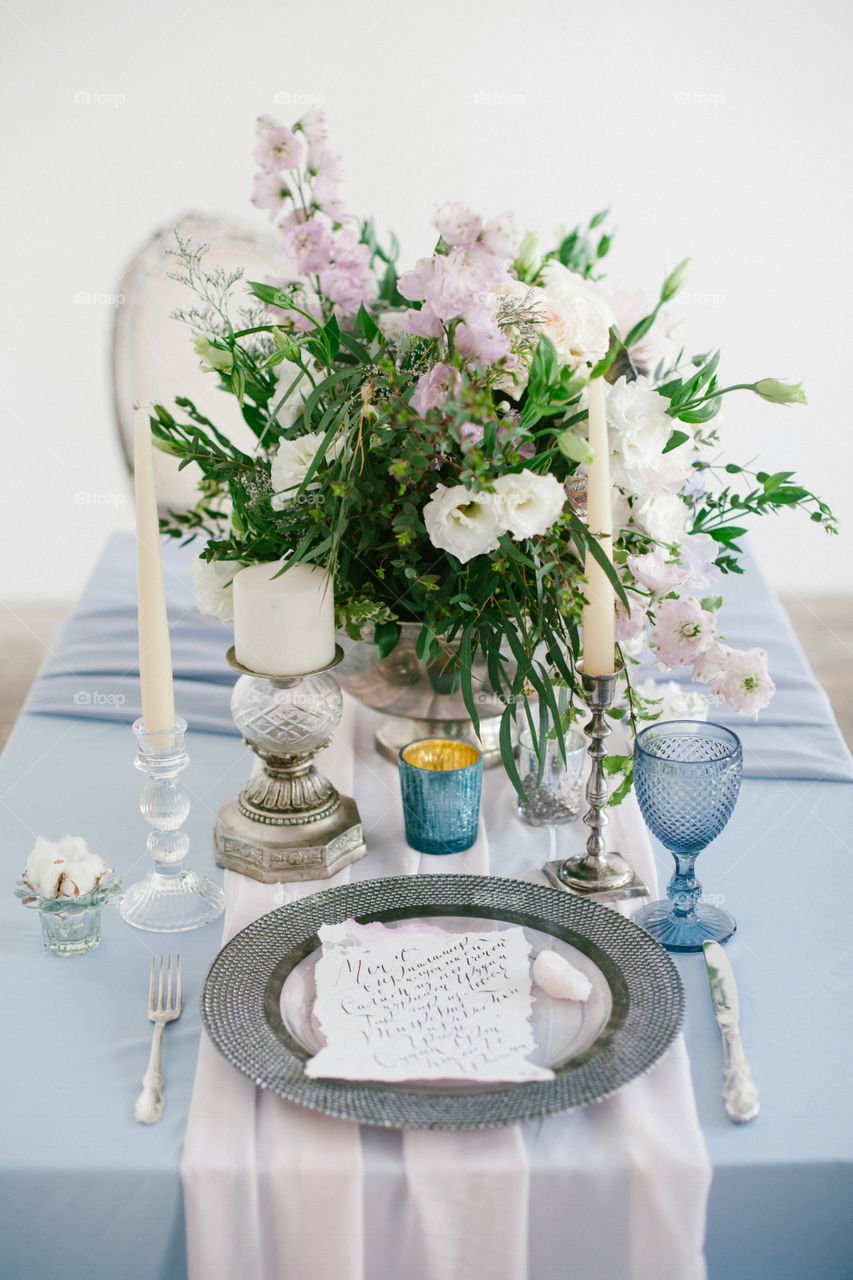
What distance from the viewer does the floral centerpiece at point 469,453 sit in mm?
981

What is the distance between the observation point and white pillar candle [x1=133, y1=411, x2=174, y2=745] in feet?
3.15

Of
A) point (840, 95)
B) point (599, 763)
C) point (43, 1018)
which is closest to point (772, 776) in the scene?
point (599, 763)

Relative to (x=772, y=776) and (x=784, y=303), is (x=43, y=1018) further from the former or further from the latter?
(x=784, y=303)

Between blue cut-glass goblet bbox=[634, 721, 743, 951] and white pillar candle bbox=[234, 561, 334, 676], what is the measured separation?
0.30 meters

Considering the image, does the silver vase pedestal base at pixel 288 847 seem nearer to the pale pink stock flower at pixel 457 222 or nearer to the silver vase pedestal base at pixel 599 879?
the silver vase pedestal base at pixel 599 879

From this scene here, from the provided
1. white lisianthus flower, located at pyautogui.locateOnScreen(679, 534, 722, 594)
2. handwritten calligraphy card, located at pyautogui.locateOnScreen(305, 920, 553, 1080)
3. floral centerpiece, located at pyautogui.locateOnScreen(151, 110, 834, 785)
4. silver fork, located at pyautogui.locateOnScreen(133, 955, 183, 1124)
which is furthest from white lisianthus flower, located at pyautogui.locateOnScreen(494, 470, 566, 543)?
silver fork, located at pyautogui.locateOnScreen(133, 955, 183, 1124)

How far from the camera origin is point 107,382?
3.50 m

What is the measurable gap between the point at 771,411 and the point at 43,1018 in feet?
10.4

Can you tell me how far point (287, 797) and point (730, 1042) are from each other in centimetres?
46

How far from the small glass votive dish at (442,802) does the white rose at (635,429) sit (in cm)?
30

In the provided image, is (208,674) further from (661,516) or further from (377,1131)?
(377,1131)

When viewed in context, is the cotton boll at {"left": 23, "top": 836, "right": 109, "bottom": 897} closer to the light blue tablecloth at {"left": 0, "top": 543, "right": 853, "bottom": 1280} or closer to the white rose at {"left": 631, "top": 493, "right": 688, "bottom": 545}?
the light blue tablecloth at {"left": 0, "top": 543, "right": 853, "bottom": 1280}

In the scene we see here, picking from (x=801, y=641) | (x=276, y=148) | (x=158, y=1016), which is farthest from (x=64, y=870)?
(x=801, y=641)

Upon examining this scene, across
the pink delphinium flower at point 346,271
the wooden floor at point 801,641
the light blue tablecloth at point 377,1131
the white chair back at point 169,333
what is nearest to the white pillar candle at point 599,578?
the light blue tablecloth at point 377,1131
